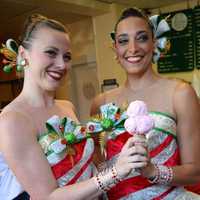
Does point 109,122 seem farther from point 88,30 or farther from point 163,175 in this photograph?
point 88,30

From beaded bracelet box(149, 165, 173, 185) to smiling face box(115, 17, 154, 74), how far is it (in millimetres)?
352

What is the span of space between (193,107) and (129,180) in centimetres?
32

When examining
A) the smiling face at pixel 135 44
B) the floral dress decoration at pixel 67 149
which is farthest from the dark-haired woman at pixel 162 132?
the floral dress decoration at pixel 67 149

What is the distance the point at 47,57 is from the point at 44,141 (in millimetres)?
250

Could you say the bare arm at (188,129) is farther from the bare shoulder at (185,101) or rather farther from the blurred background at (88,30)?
the blurred background at (88,30)

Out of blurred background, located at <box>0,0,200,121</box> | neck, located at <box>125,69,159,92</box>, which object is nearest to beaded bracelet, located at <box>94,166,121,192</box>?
→ neck, located at <box>125,69,159,92</box>

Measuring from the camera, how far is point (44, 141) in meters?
1.02

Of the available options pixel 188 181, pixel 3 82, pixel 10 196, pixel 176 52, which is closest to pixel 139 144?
pixel 188 181

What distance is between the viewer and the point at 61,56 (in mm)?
1089

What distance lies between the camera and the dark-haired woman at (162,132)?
1129mm

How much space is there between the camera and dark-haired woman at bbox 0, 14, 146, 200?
37.7 inches

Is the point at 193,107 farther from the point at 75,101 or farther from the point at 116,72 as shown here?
the point at 75,101

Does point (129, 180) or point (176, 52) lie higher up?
point (176, 52)

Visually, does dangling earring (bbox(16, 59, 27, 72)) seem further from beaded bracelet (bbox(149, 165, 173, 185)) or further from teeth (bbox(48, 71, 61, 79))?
beaded bracelet (bbox(149, 165, 173, 185))
